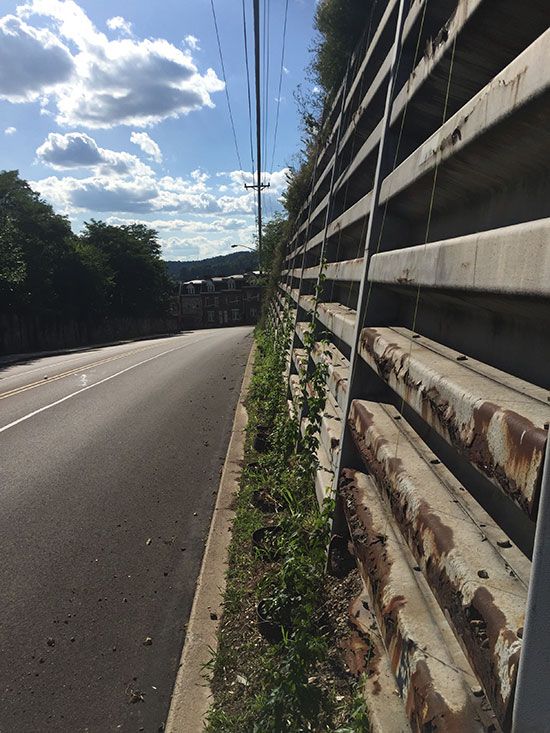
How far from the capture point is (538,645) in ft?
3.42

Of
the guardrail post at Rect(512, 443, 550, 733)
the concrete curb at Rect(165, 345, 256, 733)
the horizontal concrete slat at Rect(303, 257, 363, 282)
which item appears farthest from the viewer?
the horizontal concrete slat at Rect(303, 257, 363, 282)

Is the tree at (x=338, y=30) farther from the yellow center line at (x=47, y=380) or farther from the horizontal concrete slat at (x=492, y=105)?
the yellow center line at (x=47, y=380)

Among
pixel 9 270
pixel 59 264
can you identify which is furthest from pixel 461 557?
pixel 59 264

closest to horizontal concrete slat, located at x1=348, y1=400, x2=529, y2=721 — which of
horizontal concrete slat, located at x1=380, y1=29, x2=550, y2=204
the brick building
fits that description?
horizontal concrete slat, located at x1=380, y1=29, x2=550, y2=204

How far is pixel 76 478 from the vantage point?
278 inches

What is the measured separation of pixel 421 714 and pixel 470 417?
768mm

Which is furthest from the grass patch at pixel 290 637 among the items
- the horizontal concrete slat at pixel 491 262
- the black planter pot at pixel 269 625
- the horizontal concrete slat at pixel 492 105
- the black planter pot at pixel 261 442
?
the black planter pot at pixel 261 442

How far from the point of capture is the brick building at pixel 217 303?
9400cm

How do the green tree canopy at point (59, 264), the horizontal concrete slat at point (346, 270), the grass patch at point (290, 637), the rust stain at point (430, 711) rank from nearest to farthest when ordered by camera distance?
the rust stain at point (430, 711) < the grass patch at point (290, 637) < the horizontal concrete slat at point (346, 270) < the green tree canopy at point (59, 264)

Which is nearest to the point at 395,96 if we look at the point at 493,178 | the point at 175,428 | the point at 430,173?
the point at 430,173

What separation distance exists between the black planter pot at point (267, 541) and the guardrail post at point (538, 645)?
130 inches

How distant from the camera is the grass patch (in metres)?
2.52

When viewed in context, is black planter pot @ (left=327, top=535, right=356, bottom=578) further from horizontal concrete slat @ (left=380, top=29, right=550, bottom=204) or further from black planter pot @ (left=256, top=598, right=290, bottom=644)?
horizontal concrete slat @ (left=380, top=29, right=550, bottom=204)

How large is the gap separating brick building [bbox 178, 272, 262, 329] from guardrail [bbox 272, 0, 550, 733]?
9040 centimetres
